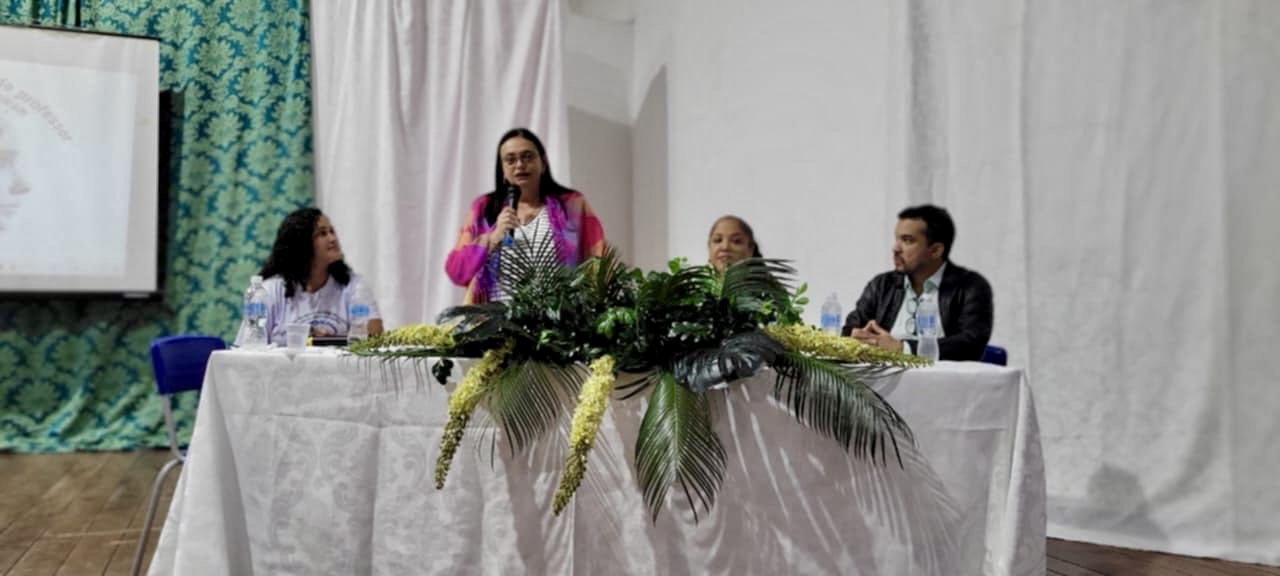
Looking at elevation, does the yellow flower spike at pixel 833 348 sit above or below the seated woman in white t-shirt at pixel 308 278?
below

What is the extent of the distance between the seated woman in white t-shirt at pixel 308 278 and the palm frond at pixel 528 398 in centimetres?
137

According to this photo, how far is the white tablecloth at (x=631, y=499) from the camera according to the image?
5.25 feet

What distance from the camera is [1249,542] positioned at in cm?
257

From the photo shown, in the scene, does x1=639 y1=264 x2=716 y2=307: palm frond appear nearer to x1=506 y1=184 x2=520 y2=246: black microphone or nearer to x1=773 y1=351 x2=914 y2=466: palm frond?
x1=773 y1=351 x2=914 y2=466: palm frond

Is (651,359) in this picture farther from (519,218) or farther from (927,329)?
(519,218)

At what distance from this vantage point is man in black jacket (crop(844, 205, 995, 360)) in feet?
8.17

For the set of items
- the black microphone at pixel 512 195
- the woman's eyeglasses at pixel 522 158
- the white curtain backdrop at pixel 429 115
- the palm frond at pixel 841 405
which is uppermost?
the white curtain backdrop at pixel 429 115

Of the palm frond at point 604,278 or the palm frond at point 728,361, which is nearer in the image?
the palm frond at point 728,361

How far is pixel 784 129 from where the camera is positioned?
390cm

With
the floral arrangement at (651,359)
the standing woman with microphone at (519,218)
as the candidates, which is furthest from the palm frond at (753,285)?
the standing woman with microphone at (519,218)

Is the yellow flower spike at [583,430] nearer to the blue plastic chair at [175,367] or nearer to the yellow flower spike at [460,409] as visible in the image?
the yellow flower spike at [460,409]

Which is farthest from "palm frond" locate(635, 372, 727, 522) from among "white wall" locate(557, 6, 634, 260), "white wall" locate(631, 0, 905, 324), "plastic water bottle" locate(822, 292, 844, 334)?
"white wall" locate(557, 6, 634, 260)

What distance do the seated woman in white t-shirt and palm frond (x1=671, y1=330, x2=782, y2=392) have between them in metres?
1.60

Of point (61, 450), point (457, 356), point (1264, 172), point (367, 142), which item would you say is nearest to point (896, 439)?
point (457, 356)
